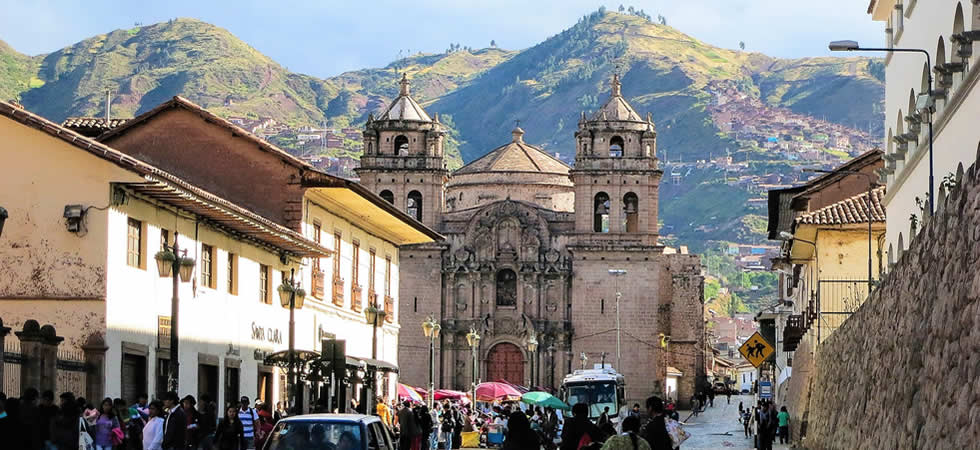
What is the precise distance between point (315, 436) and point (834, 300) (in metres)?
28.0

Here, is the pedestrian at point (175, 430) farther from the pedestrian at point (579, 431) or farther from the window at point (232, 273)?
the window at point (232, 273)

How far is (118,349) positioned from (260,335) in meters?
9.43

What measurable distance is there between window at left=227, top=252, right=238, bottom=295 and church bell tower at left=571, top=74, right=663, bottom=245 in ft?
Answer: 211

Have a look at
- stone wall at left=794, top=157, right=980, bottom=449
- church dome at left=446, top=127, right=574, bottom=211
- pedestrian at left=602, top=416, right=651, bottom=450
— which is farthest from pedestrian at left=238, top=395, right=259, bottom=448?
church dome at left=446, top=127, right=574, bottom=211

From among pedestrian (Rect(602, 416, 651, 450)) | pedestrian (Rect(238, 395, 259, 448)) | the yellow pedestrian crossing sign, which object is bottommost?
pedestrian (Rect(238, 395, 259, 448))

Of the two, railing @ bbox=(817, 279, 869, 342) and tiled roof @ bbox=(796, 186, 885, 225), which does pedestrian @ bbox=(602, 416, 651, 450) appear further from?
tiled roof @ bbox=(796, 186, 885, 225)

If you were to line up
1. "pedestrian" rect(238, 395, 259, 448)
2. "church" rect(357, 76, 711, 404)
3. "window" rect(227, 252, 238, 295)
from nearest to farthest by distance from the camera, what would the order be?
"pedestrian" rect(238, 395, 259, 448) → "window" rect(227, 252, 238, 295) → "church" rect(357, 76, 711, 404)

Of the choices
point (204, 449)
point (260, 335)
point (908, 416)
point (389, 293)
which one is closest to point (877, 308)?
point (908, 416)

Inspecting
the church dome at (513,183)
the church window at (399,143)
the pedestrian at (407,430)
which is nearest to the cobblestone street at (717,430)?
the church dome at (513,183)

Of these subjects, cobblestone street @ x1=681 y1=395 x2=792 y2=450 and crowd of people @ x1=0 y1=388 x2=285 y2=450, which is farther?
cobblestone street @ x1=681 y1=395 x2=792 y2=450

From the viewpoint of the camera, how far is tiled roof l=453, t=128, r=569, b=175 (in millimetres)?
118750

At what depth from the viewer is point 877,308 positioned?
78.6 feet

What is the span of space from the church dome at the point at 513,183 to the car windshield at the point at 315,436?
313 feet

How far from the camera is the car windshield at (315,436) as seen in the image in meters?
20.2
